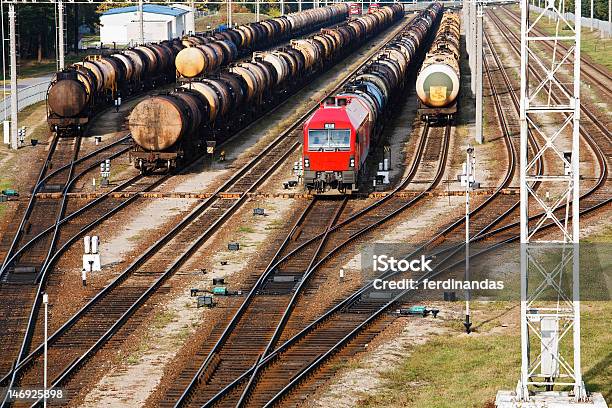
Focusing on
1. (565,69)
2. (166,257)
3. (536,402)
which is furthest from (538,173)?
(565,69)

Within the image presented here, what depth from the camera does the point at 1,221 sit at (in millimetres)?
42656

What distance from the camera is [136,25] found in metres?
121

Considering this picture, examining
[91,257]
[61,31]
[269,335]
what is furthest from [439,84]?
[269,335]

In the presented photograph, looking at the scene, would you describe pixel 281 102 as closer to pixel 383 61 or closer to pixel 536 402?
pixel 383 61

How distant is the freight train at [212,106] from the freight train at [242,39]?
414 centimetres

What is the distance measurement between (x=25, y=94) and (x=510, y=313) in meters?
51.3

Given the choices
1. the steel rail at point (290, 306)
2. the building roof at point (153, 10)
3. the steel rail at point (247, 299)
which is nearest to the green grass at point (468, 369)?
the steel rail at point (290, 306)

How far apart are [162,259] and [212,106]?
18641mm

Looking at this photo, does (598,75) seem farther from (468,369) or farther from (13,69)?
(468,369)

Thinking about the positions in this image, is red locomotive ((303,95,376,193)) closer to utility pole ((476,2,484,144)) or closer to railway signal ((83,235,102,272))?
railway signal ((83,235,102,272))

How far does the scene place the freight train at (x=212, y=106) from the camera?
48.2 m

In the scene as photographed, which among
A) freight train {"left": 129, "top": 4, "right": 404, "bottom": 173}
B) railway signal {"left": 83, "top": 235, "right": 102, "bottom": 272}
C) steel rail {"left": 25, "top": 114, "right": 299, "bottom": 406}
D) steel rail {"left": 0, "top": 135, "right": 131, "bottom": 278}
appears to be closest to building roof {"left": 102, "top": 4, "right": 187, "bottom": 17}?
freight train {"left": 129, "top": 4, "right": 404, "bottom": 173}

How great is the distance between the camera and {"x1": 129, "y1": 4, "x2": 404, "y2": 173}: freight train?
4825cm

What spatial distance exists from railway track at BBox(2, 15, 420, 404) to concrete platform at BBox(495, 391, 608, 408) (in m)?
9.09
